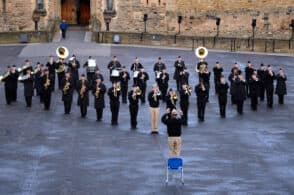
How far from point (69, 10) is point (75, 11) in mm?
389

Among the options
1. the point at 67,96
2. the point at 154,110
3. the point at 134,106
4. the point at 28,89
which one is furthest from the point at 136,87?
the point at 28,89

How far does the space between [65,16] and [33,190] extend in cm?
4137

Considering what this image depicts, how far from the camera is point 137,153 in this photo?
88.3 ft

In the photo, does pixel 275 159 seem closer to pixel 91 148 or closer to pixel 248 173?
pixel 248 173

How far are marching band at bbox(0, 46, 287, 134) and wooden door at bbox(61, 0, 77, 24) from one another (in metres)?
25.9

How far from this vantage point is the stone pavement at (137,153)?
23.6 m

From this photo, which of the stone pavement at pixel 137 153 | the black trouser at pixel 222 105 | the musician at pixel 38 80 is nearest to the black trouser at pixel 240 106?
the stone pavement at pixel 137 153

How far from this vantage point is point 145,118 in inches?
1265

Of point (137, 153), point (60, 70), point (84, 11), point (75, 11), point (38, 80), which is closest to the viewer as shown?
point (137, 153)

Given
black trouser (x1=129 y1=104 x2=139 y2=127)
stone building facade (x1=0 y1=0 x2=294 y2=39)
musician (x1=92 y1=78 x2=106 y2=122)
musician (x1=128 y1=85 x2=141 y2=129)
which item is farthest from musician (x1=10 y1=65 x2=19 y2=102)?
stone building facade (x1=0 y1=0 x2=294 y2=39)

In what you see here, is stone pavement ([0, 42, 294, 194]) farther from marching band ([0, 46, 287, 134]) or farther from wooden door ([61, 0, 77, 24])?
wooden door ([61, 0, 77, 24])

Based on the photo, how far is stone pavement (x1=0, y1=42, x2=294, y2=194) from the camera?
2361 centimetres

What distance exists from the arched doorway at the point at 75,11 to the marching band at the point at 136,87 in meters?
25.9

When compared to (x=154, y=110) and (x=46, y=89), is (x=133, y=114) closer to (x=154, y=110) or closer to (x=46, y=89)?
(x=154, y=110)
